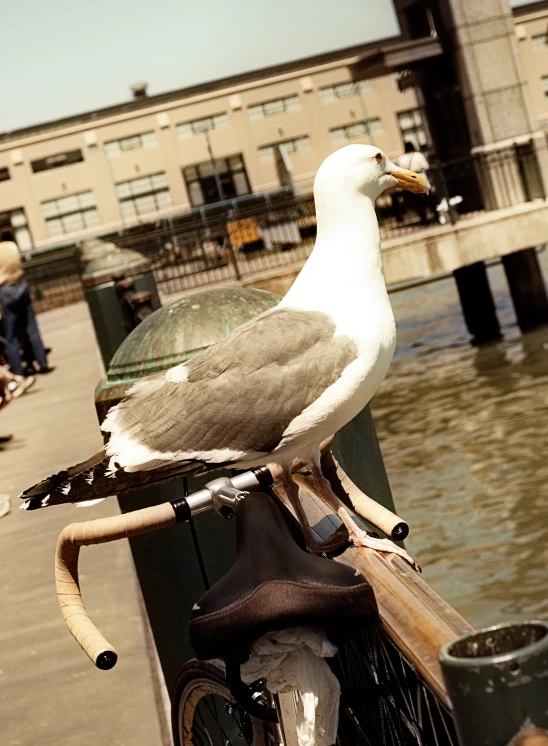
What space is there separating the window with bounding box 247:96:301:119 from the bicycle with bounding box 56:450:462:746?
→ 75.7 meters

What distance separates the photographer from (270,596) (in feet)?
7.91

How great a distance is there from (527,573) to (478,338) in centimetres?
1405

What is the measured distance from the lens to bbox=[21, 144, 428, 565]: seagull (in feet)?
11.4

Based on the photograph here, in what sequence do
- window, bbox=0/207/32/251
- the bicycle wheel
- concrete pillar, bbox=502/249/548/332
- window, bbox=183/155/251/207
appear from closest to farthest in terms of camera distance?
the bicycle wheel < concrete pillar, bbox=502/249/548/332 < window, bbox=0/207/32/251 < window, bbox=183/155/251/207

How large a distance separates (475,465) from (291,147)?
66.0 metres

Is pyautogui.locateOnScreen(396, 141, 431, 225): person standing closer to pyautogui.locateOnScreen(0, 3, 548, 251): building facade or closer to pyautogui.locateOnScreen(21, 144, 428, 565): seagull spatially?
pyautogui.locateOnScreen(21, 144, 428, 565): seagull

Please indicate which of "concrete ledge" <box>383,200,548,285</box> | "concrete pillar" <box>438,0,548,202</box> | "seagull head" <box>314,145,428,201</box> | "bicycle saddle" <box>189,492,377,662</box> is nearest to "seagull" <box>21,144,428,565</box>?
"seagull head" <box>314,145,428,201</box>

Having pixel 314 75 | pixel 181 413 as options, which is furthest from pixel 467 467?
pixel 314 75

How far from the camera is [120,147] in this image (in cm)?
7719

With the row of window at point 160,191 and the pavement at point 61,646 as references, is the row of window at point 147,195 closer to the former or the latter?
the row of window at point 160,191

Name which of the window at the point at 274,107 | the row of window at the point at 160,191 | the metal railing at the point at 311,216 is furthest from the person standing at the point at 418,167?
the window at the point at 274,107

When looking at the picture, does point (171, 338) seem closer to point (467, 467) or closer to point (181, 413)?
point (181, 413)

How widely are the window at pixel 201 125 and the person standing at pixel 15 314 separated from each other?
197 ft

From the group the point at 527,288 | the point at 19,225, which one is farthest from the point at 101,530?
the point at 19,225
